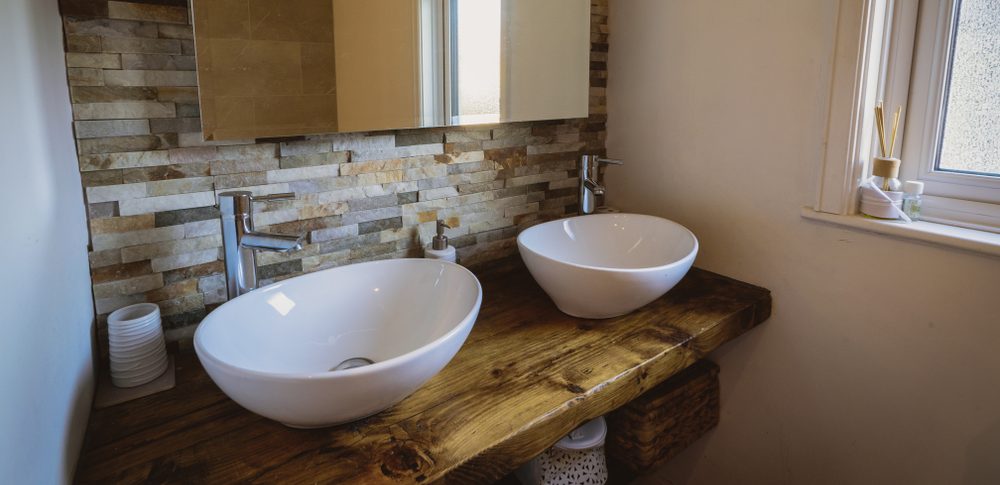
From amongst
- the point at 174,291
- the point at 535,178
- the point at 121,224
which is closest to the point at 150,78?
the point at 121,224

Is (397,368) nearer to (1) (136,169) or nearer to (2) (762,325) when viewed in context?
(1) (136,169)

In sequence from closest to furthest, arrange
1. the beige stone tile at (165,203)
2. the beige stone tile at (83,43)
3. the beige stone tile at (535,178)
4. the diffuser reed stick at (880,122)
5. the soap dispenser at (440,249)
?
the beige stone tile at (83,43)
the beige stone tile at (165,203)
the diffuser reed stick at (880,122)
the soap dispenser at (440,249)
the beige stone tile at (535,178)

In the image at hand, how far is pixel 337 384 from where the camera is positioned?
2.78 ft

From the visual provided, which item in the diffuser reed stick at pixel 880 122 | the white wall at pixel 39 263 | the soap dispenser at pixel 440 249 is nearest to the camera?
the white wall at pixel 39 263

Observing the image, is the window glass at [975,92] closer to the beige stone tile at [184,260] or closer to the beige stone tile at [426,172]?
the beige stone tile at [426,172]

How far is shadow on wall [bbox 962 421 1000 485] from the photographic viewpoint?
125cm

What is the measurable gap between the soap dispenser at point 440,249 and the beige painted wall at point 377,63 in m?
0.27

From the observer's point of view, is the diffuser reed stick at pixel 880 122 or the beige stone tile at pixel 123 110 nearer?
the beige stone tile at pixel 123 110

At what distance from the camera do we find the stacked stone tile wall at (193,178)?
1.07 metres

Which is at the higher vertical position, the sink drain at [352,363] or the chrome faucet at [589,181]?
the chrome faucet at [589,181]

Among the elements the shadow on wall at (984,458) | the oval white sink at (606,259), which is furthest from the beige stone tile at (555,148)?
the shadow on wall at (984,458)

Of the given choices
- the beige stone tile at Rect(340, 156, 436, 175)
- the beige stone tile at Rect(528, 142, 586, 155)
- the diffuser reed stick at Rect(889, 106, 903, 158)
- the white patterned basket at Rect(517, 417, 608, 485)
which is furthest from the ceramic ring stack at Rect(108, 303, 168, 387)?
the diffuser reed stick at Rect(889, 106, 903, 158)

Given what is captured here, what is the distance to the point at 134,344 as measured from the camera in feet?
3.59

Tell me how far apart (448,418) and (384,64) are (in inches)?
30.9
